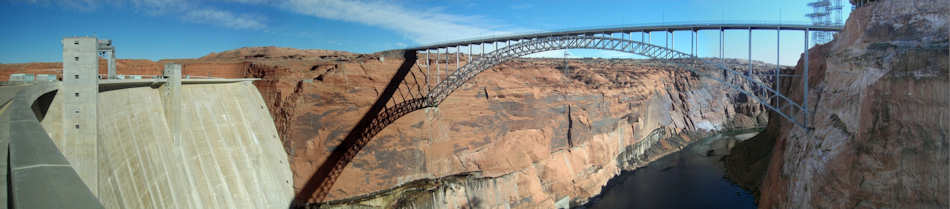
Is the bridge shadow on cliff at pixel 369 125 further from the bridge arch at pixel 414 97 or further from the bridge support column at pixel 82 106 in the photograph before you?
the bridge support column at pixel 82 106

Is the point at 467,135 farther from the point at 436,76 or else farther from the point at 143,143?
the point at 143,143

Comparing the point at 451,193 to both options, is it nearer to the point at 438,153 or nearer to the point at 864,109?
the point at 438,153

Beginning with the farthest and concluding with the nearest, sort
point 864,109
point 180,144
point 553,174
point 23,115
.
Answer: point 553,174 → point 180,144 → point 864,109 → point 23,115

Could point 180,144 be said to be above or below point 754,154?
above

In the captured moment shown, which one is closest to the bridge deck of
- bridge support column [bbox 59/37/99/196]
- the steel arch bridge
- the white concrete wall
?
the steel arch bridge

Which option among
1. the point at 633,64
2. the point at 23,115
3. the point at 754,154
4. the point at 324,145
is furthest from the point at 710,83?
the point at 23,115

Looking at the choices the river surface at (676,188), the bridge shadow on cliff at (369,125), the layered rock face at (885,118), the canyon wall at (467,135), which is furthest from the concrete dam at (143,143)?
the river surface at (676,188)
